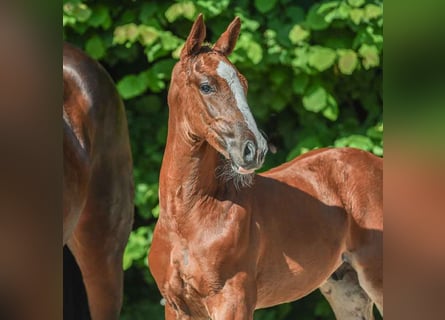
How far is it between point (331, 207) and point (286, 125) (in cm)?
123

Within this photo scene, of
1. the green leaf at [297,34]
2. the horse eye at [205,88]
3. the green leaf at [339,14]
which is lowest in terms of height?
the green leaf at [297,34]

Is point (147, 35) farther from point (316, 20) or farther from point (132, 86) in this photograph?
point (316, 20)

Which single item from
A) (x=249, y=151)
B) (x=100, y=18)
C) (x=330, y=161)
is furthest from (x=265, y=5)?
(x=249, y=151)

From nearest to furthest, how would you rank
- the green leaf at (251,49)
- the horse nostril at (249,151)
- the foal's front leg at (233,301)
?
the horse nostril at (249,151) < the foal's front leg at (233,301) < the green leaf at (251,49)

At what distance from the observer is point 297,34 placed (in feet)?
10.1

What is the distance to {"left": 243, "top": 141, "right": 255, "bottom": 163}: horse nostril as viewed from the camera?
1570 millimetres

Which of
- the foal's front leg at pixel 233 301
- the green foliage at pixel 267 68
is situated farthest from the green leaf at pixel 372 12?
the foal's front leg at pixel 233 301

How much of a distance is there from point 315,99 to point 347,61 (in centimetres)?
19

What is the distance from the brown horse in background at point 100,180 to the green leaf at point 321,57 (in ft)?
3.12

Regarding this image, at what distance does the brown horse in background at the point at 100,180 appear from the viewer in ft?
7.54

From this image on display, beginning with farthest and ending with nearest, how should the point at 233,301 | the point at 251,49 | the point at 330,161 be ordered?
the point at 251,49 < the point at 330,161 < the point at 233,301

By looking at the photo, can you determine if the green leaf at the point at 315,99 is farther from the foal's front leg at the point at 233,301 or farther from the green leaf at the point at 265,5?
the foal's front leg at the point at 233,301
